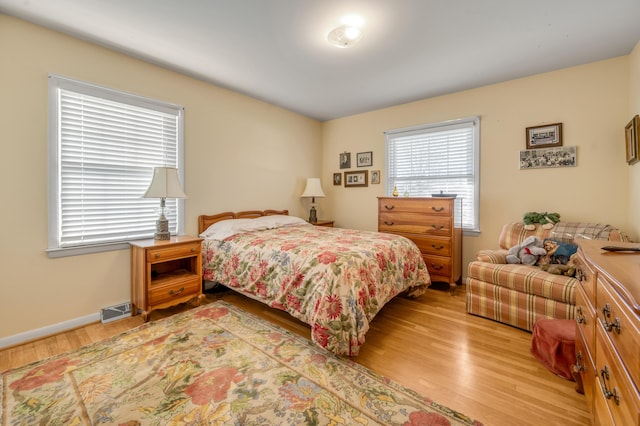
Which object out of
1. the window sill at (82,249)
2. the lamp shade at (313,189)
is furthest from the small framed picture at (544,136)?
the window sill at (82,249)

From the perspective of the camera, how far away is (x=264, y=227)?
134 inches

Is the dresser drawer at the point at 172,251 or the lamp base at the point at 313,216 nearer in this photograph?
the dresser drawer at the point at 172,251

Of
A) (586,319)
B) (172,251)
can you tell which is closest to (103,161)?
(172,251)

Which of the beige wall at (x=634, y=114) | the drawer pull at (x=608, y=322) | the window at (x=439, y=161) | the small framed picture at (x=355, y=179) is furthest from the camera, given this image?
the small framed picture at (x=355, y=179)

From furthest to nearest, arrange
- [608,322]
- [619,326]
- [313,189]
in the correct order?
[313,189], [608,322], [619,326]

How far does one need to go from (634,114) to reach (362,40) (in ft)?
8.33

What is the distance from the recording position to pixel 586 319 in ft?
4.31

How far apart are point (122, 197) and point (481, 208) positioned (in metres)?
4.09

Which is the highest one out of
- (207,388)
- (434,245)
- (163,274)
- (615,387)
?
(434,245)

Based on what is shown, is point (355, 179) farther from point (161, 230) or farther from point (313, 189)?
point (161, 230)

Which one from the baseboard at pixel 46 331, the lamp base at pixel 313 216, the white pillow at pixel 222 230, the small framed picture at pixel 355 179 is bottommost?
the baseboard at pixel 46 331

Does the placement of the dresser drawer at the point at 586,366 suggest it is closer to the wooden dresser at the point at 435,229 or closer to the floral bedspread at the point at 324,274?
the floral bedspread at the point at 324,274

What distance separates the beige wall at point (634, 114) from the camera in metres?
2.44

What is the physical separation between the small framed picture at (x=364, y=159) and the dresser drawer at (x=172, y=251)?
282 centimetres
